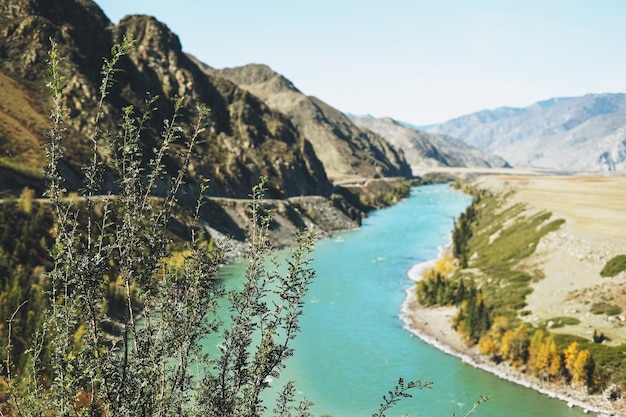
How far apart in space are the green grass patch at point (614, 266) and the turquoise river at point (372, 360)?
19.4 meters

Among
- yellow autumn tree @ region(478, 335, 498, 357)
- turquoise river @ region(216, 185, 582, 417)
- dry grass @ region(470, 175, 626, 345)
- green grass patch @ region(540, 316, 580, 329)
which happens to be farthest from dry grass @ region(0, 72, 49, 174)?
dry grass @ region(470, 175, 626, 345)

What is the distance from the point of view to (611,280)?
1929 inches

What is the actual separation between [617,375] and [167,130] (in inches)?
1606

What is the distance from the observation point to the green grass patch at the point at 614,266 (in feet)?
163

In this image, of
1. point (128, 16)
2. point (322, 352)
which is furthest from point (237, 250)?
point (128, 16)

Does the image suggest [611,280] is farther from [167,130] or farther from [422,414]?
[167,130]

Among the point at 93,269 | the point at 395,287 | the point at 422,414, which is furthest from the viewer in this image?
the point at 395,287

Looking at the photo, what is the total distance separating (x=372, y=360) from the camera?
44812mm

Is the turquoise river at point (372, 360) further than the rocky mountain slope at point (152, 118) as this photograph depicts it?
No

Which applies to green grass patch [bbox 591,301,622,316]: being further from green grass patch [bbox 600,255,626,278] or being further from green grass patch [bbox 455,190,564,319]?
green grass patch [bbox 455,190,564,319]

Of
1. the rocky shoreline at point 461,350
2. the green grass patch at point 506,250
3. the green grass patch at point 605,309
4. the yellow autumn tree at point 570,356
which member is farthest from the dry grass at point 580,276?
the rocky shoreline at point 461,350

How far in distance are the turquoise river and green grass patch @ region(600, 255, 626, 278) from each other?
1938 cm

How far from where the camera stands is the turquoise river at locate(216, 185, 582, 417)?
120 feet

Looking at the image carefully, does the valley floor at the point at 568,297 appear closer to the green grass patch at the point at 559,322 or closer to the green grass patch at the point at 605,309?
the green grass patch at the point at 605,309
